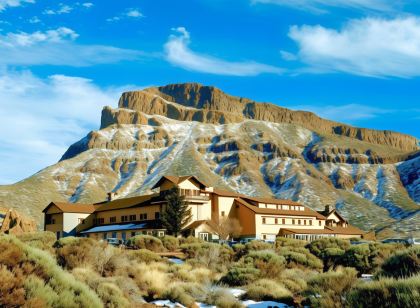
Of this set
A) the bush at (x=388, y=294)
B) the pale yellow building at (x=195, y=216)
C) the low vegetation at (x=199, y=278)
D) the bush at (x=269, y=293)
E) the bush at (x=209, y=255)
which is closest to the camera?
the bush at (x=388, y=294)

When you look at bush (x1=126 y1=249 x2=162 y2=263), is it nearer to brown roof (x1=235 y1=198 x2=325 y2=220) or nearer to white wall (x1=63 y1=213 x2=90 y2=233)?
brown roof (x1=235 y1=198 x2=325 y2=220)

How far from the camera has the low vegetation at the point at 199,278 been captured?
12.2 metres

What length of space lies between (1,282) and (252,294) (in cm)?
1185

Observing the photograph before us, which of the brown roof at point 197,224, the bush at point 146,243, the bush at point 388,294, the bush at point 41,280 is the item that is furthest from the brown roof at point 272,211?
the bush at point 388,294

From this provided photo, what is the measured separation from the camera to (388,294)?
11.6 meters

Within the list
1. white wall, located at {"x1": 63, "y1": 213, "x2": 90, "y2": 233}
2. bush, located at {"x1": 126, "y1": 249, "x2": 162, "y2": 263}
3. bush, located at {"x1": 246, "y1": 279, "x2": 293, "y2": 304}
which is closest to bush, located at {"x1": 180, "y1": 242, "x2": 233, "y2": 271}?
bush, located at {"x1": 126, "y1": 249, "x2": 162, "y2": 263}

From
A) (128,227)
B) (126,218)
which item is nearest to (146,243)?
(128,227)

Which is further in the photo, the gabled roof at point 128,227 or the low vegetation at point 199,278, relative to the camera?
the gabled roof at point 128,227

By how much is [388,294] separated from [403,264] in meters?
7.33

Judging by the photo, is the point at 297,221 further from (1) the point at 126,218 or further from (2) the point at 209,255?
(2) the point at 209,255

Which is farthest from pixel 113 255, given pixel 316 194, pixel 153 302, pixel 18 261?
pixel 316 194

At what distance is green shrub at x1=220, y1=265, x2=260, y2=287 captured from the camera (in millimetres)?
25734

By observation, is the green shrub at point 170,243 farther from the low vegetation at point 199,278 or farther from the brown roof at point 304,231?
the brown roof at point 304,231

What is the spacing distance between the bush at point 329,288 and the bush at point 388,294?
3.86 metres
